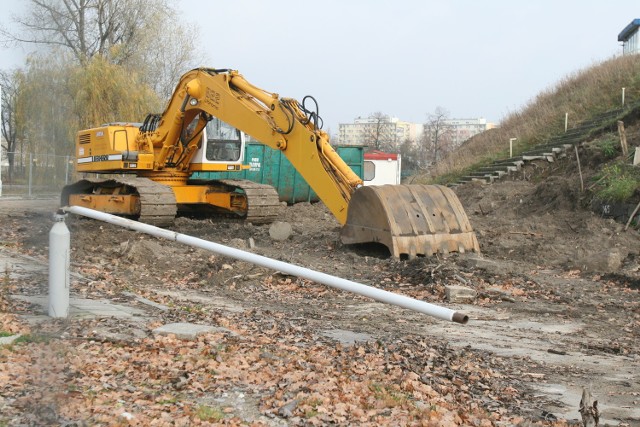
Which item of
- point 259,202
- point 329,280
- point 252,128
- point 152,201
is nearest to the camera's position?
point 329,280

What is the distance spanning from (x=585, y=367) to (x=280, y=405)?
116 inches

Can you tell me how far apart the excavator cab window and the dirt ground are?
273 centimetres

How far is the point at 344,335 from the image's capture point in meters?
6.92

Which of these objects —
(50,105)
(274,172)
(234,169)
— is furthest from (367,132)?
(50,105)

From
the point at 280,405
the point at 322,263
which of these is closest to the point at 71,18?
the point at 280,405

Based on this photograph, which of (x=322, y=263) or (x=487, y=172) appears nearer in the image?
(x=322, y=263)

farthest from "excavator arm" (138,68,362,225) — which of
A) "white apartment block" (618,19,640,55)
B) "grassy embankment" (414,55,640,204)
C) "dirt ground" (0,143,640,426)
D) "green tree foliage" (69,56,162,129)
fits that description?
"white apartment block" (618,19,640,55)

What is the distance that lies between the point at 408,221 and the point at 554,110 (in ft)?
74.1

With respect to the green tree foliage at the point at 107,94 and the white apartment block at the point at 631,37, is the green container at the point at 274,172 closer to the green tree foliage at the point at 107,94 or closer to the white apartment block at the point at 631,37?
the green tree foliage at the point at 107,94

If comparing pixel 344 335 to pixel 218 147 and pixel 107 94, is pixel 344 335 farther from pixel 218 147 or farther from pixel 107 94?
pixel 218 147

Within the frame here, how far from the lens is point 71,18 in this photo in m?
2.35

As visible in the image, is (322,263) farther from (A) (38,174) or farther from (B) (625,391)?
(A) (38,174)

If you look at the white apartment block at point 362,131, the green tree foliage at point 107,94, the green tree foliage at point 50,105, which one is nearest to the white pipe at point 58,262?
the green tree foliage at point 107,94

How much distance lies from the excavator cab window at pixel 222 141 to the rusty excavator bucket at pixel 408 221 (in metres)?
5.03
